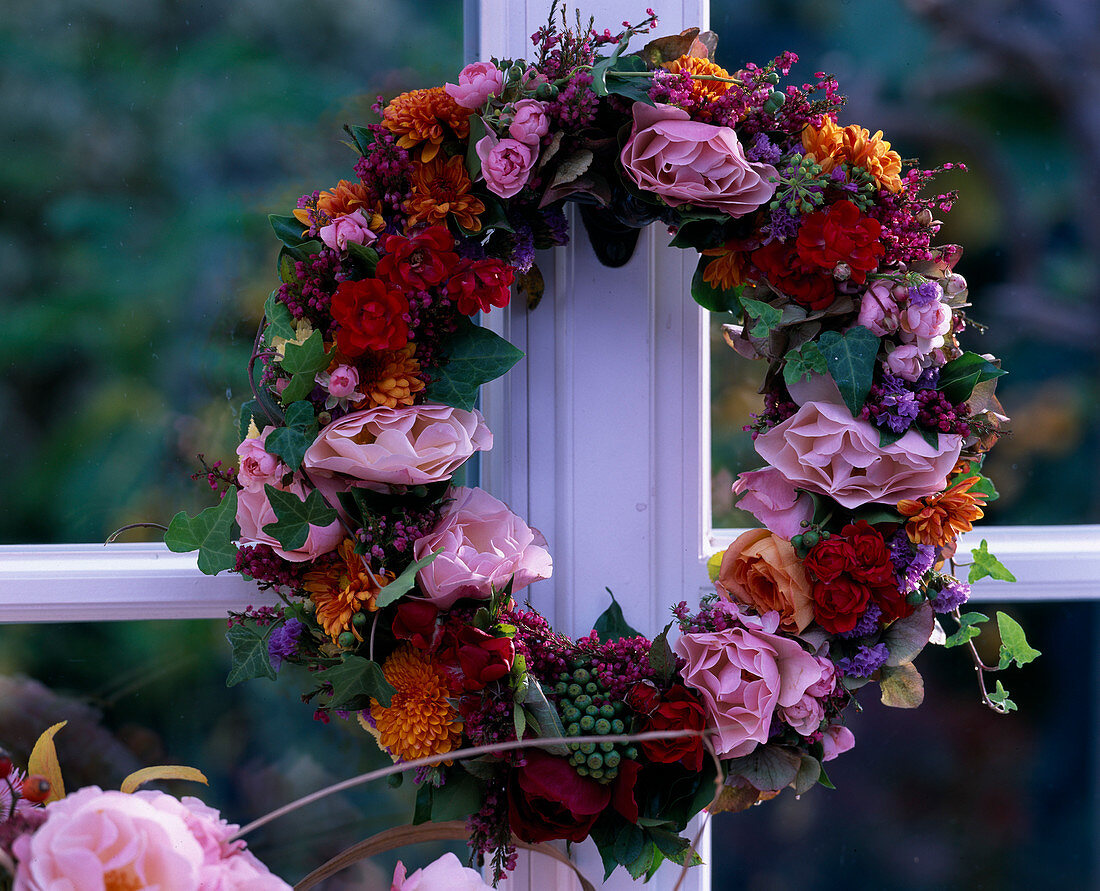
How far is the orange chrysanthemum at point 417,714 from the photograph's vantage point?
79 cm

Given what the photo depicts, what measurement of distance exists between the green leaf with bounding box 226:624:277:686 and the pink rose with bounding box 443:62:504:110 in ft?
1.85

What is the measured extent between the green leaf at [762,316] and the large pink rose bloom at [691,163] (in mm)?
93

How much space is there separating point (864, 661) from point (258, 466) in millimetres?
628

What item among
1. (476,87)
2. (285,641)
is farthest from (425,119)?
(285,641)

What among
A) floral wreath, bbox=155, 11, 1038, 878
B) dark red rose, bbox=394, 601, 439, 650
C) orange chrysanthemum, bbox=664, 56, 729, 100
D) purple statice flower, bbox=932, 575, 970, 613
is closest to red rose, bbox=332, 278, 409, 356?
floral wreath, bbox=155, 11, 1038, 878

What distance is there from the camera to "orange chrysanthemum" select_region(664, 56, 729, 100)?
81 centimetres

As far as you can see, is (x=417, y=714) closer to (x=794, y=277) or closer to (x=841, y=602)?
(x=841, y=602)

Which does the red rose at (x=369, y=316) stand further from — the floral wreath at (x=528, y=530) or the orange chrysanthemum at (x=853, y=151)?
the orange chrysanthemum at (x=853, y=151)

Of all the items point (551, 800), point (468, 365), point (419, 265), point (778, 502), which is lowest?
point (551, 800)

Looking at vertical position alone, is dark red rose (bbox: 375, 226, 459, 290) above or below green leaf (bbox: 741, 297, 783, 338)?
above

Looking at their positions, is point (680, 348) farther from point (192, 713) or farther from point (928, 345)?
point (192, 713)

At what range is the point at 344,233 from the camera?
809 mm

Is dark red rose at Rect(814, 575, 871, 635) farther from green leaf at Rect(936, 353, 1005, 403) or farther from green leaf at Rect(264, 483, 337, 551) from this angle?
green leaf at Rect(264, 483, 337, 551)

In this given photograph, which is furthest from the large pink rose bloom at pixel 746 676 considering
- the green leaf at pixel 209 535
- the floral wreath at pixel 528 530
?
the green leaf at pixel 209 535
